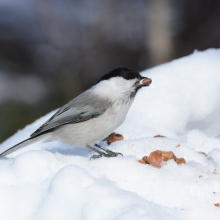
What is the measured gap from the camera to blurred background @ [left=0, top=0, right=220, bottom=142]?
3.46 m

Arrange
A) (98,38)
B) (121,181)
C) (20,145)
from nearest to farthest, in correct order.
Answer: (121,181), (20,145), (98,38)

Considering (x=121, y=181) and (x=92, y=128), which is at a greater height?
(x=92, y=128)

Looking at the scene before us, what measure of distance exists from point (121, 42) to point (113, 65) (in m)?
0.21

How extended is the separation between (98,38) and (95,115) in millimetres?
2310

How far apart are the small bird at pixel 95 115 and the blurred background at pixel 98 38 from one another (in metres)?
Answer: 1.94

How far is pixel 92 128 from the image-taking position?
4.39 ft

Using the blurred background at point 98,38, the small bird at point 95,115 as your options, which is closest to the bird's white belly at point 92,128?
the small bird at point 95,115

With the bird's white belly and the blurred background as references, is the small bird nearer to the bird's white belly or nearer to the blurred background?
the bird's white belly

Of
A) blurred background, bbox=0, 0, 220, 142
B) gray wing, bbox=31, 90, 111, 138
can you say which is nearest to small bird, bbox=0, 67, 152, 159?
gray wing, bbox=31, 90, 111, 138

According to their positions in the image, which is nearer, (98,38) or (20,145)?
(20,145)

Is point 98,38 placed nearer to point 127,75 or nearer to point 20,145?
point 127,75

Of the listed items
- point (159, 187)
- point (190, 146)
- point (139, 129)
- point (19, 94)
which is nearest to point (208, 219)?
point (159, 187)

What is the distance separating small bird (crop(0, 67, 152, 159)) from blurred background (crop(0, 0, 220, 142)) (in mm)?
1943

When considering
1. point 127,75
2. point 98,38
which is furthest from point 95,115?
point 98,38
